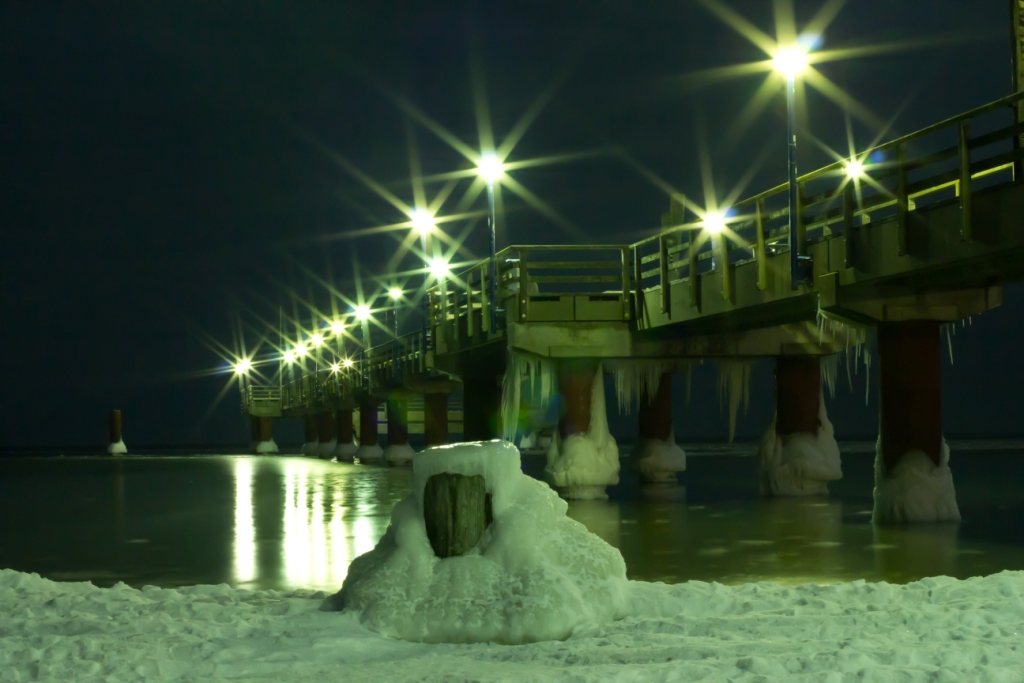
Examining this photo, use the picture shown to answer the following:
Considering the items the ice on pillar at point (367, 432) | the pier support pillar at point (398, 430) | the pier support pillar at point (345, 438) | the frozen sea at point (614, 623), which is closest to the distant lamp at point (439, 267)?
the pier support pillar at point (398, 430)

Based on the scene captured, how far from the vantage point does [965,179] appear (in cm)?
1612

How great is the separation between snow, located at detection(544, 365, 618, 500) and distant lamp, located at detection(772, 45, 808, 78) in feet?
35.0

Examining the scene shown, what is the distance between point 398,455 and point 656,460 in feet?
87.0

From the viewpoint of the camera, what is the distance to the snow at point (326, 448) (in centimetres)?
7725

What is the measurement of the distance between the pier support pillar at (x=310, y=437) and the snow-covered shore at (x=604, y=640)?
240 ft

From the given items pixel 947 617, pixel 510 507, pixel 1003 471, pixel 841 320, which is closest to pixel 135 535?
pixel 510 507

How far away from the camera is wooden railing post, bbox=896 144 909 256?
687 inches

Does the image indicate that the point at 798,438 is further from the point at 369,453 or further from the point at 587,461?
the point at 369,453

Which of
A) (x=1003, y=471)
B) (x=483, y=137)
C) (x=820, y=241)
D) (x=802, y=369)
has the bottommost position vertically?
(x=1003, y=471)

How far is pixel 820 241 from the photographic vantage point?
20.2 meters

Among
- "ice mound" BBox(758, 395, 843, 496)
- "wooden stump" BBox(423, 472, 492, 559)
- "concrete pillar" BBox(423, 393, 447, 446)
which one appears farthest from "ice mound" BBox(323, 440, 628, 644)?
"concrete pillar" BBox(423, 393, 447, 446)

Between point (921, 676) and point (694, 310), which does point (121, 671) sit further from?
point (694, 310)

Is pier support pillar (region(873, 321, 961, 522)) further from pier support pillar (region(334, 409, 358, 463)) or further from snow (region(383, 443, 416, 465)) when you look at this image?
pier support pillar (region(334, 409, 358, 463))

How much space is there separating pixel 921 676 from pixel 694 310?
662 inches
